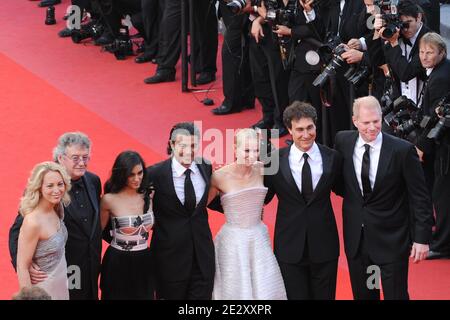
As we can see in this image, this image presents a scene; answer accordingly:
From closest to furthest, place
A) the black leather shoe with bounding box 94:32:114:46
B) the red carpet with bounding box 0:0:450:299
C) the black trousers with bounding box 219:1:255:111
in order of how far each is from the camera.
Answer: the red carpet with bounding box 0:0:450:299 → the black trousers with bounding box 219:1:255:111 → the black leather shoe with bounding box 94:32:114:46

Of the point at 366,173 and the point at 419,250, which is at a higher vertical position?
the point at 366,173

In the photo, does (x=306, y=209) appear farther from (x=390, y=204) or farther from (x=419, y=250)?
(x=419, y=250)

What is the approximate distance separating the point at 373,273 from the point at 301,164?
75 cm

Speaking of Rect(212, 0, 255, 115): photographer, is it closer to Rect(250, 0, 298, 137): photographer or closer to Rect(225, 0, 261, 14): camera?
Rect(250, 0, 298, 137): photographer

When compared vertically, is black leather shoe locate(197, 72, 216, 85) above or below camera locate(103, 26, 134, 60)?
below

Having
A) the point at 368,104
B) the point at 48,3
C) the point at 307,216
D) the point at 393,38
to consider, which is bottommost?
the point at 307,216

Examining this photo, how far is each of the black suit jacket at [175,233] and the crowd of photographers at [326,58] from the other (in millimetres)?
1873

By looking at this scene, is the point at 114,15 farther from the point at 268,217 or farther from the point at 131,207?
the point at 131,207

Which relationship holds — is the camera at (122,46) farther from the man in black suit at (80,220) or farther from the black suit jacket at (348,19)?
the man in black suit at (80,220)

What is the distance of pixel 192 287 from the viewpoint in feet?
21.6

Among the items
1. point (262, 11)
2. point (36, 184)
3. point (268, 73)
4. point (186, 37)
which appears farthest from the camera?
point (186, 37)

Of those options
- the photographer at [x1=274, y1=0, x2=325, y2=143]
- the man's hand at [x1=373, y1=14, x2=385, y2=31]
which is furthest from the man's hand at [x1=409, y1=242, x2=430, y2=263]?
the photographer at [x1=274, y1=0, x2=325, y2=143]

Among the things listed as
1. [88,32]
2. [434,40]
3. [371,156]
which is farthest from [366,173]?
[88,32]

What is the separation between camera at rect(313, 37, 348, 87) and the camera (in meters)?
8.56
